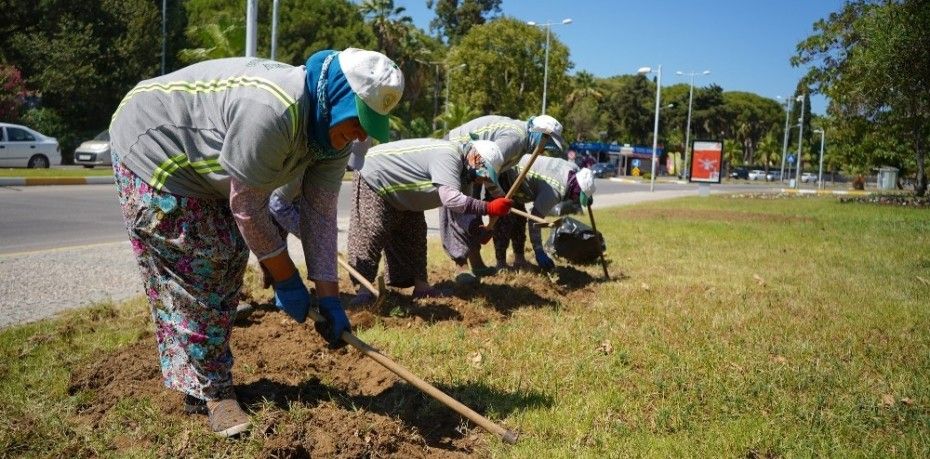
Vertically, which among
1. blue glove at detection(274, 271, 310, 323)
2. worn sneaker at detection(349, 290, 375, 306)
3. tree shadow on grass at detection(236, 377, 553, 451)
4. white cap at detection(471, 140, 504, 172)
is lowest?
tree shadow on grass at detection(236, 377, 553, 451)

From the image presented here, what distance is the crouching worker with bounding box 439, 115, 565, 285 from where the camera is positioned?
6.83 meters

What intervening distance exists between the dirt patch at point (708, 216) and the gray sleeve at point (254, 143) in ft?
46.9

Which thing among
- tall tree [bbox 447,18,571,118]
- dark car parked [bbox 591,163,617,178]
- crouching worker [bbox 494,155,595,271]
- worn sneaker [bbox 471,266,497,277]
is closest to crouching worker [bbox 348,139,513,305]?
worn sneaker [bbox 471,266,497,277]

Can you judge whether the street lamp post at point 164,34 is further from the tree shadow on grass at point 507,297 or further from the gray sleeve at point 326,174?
the gray sleeve at point 326,174

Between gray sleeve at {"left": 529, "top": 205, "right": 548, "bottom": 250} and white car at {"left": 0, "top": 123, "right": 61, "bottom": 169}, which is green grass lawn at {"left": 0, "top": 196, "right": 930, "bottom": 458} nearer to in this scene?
gray sleeve at {"left": 529, "top": 205, "right": 548, "bottom": 250}

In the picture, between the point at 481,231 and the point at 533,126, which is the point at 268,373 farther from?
the point at 533,126

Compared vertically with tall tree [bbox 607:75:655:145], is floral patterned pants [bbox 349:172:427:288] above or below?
below

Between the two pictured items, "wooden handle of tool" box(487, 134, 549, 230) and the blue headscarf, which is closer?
the blue headscarf

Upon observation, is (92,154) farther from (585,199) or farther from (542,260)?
(585,199)

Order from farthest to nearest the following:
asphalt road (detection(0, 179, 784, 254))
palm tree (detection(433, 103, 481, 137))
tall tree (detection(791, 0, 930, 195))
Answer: palm tree (detection(433, 103, 481, 137)), tall tree (detection(791, 0, 930, 195)), asphalt road (detection(0, 179, 784, 254))

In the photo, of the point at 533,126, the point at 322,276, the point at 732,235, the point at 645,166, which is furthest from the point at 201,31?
the point at 645,166

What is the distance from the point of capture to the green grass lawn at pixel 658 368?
347cm

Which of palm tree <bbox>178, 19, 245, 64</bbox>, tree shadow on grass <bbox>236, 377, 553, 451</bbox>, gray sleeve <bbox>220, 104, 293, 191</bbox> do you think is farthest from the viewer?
palm tree <bbox>178, 19, 245, 64</bbox>

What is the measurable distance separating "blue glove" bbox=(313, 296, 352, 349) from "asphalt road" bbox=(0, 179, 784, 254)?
5.77m
